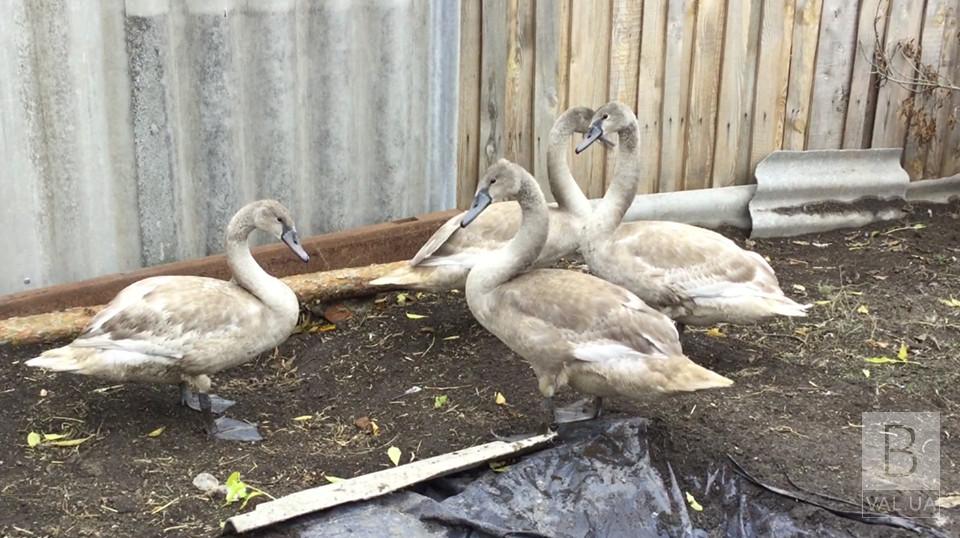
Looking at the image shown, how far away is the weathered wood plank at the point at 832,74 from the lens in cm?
767

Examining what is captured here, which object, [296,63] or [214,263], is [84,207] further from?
[296,63]

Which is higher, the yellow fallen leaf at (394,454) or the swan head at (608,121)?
the swan head at (608,121)

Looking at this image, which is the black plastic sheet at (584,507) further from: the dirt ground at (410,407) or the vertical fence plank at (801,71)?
the vertical fence plank at (801,71)

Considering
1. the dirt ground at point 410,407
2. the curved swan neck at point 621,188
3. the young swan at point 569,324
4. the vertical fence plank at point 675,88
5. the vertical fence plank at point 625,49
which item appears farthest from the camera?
the vertical fence plank at point 675,88

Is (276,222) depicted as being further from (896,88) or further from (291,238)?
(896,88)

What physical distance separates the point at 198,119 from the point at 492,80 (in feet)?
6.74

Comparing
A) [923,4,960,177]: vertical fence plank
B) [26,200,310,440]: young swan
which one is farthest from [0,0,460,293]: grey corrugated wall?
[923,4,960,177]: vertical fence plank

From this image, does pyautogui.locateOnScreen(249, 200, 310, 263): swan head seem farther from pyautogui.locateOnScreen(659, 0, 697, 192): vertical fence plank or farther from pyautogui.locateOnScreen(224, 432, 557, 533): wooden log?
pyautogui.locateOnScreen(659, 0, 697, 192): vertical fence plank

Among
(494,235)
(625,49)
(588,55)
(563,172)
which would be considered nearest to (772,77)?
(625,49)

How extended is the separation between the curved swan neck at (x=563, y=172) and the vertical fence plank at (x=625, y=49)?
855mm

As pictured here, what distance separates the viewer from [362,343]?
19.4 ft

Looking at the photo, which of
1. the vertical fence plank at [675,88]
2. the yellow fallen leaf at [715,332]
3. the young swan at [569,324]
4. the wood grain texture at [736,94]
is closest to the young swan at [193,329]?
the young swan at [569,324]

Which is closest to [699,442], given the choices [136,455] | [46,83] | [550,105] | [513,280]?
[513,280]

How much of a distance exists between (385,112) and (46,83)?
193 centimetres
